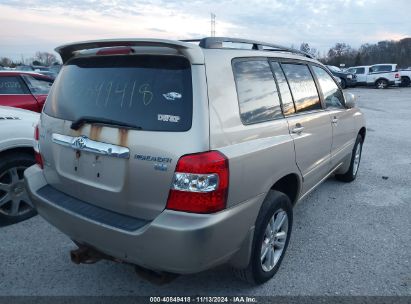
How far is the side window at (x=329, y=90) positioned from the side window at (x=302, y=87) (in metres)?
0.28

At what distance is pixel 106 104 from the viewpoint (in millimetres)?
2355

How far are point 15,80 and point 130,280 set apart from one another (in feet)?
15.9

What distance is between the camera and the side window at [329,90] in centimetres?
397

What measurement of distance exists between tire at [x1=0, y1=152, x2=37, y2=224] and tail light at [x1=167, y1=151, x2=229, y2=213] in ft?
7.60

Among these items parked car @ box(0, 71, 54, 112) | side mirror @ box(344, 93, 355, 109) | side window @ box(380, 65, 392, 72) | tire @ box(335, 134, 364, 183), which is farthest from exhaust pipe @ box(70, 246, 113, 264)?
side window @ box(380, 65, 392, 72)

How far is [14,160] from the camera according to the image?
367 centimetres

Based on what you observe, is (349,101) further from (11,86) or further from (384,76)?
(384,76)

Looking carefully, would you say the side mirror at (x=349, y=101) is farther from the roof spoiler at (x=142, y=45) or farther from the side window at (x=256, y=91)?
the roof spoiler at (x=142, y=45)

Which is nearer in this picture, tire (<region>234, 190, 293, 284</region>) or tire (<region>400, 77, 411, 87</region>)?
tire (<region>234, 190, 293, 284</region>)

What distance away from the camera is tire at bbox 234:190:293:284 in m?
2.57

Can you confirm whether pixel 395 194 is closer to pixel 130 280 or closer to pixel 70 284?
pixel 130 280

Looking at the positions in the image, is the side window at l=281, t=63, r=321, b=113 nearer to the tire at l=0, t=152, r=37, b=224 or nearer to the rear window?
the rear window

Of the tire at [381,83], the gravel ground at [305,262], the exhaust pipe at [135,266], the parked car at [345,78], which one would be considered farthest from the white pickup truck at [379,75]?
the exhaust pipe at [135,266]

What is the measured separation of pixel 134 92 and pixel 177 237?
3.14 feet
